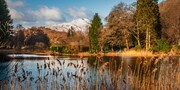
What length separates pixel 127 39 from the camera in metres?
A: 57.3

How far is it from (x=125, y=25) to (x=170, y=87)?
149 feet

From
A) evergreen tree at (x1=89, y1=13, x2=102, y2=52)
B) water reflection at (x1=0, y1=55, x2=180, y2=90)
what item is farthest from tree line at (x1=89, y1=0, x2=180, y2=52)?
water reflection at (x1=0, y1=55, x2=180, y2=90)

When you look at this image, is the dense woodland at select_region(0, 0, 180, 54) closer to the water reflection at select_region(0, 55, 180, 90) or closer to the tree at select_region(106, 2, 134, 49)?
the tree at select_region(106, 2, 134, 49)

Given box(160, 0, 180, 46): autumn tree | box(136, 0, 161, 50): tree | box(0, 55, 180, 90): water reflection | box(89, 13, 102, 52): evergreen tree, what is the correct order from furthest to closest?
box(160, 0, 180, 46): autumn tree < box(89, 13, 102, 52): evergreen tree < box(136, 0, 161, 50): tree < box(0, 55, 180, 90): water reflection

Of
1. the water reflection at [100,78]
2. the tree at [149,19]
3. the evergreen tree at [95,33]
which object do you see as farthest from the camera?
the evergreen tree at [95,33]

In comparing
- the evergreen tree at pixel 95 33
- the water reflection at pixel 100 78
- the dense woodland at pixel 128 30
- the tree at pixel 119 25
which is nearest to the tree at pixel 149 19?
the dense woodland at pixel 128 30

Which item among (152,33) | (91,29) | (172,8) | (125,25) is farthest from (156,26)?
→ (172,8)

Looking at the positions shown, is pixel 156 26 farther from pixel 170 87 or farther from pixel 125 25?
pixel 170 87

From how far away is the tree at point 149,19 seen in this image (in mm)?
50688

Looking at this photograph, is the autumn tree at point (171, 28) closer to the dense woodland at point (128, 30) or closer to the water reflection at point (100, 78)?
the dense woodland at point (128, 30)

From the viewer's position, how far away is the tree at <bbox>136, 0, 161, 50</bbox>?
5069cm

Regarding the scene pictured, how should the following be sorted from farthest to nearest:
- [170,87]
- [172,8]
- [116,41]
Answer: [172,8], [116,41], [170,87]

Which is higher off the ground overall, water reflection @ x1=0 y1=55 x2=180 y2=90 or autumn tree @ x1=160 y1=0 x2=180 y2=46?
autumn tree @ x1=160 y1=0 x2=180 y2=46

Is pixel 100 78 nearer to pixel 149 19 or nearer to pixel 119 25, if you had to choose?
pixel 149 19
